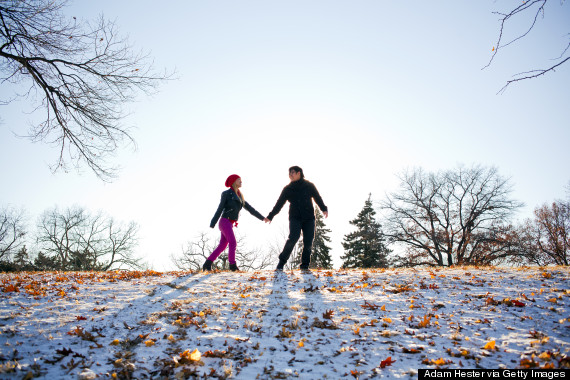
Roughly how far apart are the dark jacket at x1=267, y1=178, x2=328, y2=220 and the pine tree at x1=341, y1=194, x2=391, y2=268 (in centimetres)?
1952

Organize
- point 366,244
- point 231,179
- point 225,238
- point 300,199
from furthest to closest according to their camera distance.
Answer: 1. point 366,244
2. point 231,179
3. point 225,238
4. point 300,199

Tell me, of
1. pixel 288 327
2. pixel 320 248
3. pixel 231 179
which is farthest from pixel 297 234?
pixel 320 248

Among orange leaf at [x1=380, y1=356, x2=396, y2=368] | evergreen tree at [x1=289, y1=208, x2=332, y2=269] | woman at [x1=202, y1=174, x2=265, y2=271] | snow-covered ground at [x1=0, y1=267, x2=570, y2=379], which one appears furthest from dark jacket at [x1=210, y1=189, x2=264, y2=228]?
evergreen tree at [x1=289, y1=208, x2=332, y2=269]

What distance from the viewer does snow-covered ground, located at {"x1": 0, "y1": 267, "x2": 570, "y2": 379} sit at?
9.12 feet

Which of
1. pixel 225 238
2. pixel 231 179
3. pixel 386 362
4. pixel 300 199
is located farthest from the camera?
pixel 231 179

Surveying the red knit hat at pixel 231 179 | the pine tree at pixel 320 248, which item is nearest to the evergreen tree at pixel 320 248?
the pine tree at pixel 320 248

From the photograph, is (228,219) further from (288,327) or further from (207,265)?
(288,327)

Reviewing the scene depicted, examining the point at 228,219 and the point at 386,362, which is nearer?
the point at 386,362

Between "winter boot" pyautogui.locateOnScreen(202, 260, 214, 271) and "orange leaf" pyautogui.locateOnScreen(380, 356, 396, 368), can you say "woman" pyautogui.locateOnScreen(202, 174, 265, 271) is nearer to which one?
"winter boot" pyautogui.locateOnScreen(202, 260, 214, 271)

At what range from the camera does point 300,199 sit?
7.06 meters

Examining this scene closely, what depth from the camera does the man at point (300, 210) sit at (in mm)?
6938

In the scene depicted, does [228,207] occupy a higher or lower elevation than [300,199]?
lower

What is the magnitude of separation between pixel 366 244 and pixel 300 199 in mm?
21079

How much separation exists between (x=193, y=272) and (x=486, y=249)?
25.9 meters
